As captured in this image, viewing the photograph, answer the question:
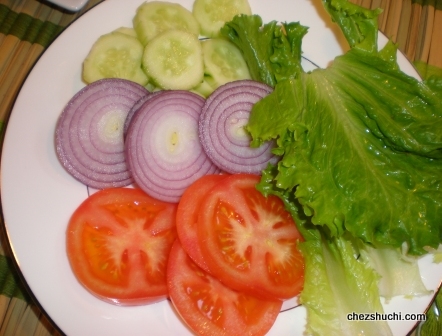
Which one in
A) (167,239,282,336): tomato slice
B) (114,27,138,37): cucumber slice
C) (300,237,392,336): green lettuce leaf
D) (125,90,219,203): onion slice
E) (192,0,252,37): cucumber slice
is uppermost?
(192,0,252,37): cucumber slice

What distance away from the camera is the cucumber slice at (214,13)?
2457 millimetres

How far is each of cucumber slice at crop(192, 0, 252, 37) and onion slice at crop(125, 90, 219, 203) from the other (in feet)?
1.61

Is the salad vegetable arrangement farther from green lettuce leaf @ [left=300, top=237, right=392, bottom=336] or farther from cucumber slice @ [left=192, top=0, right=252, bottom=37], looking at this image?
cucumber slice @ [left=192, top=0, right=252, bottom=37]

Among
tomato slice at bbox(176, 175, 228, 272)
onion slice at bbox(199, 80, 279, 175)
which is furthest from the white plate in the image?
onion slice at bbox(199, 80, 279, 175)

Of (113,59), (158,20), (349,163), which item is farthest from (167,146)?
(349,163)

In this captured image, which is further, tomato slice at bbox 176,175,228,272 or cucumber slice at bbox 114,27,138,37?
cucumber slice at bbox 114,27,138,37

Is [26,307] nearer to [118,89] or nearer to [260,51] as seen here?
[118,89]

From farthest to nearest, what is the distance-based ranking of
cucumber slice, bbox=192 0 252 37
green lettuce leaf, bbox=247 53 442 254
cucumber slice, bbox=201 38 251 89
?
cucumber slice, bbox=192 0 252 37, cucumber slice, bbox=201 38 251 89, green lettuce leaf, bbox=247 53 442 254

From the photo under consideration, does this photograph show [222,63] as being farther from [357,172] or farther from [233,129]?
[357,172]

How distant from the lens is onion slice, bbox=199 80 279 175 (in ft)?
6.94

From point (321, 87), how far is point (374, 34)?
1.40 ft

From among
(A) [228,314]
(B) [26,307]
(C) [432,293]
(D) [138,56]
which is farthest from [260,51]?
(B) [26,307]

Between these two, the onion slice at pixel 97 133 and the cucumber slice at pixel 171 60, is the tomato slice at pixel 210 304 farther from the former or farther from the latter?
the cucumber slice at pixel 171 60

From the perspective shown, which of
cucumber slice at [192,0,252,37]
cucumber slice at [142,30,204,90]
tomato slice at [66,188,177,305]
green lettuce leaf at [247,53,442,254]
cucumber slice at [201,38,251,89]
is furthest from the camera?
cucumber slice at [192,0,252,37]
